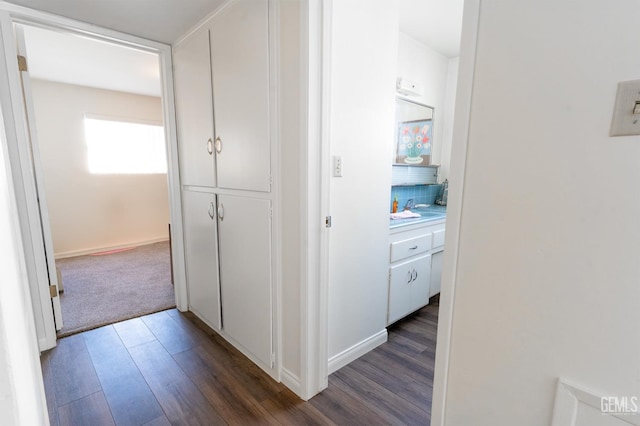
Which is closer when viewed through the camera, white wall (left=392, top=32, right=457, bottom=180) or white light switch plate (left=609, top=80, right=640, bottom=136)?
white light switch plate (left=609, top=80, right=640, bottom=136)

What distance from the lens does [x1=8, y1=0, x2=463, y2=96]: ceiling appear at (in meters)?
1.78

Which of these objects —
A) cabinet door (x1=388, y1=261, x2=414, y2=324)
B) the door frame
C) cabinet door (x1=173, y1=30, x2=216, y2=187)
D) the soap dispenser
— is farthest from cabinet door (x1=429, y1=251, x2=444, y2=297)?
the door frame

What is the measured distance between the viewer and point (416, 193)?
10.2 ft

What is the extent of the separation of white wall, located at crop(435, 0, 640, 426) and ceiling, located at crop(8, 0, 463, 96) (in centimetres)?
155

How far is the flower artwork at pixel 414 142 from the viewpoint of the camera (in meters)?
2.81

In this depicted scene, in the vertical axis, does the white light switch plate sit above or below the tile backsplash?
above

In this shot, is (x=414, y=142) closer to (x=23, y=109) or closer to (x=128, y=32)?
(x=128, y=32)

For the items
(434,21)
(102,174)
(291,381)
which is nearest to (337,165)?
(291,381)

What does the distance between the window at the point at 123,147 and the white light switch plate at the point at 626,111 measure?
444 centimetres

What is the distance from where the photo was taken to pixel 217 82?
190cm

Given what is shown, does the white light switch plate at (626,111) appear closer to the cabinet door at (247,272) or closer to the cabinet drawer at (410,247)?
the cabinet door at (247,272)

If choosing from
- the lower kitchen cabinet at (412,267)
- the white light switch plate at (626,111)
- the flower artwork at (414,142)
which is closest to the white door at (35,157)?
the lower kitchen cabinet at (412,267)

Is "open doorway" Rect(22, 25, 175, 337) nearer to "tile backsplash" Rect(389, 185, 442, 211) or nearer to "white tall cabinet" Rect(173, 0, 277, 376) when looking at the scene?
"white tall cabinet" Rect(173, 0, 277, 376)

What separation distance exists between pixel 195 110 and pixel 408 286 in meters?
2.07
